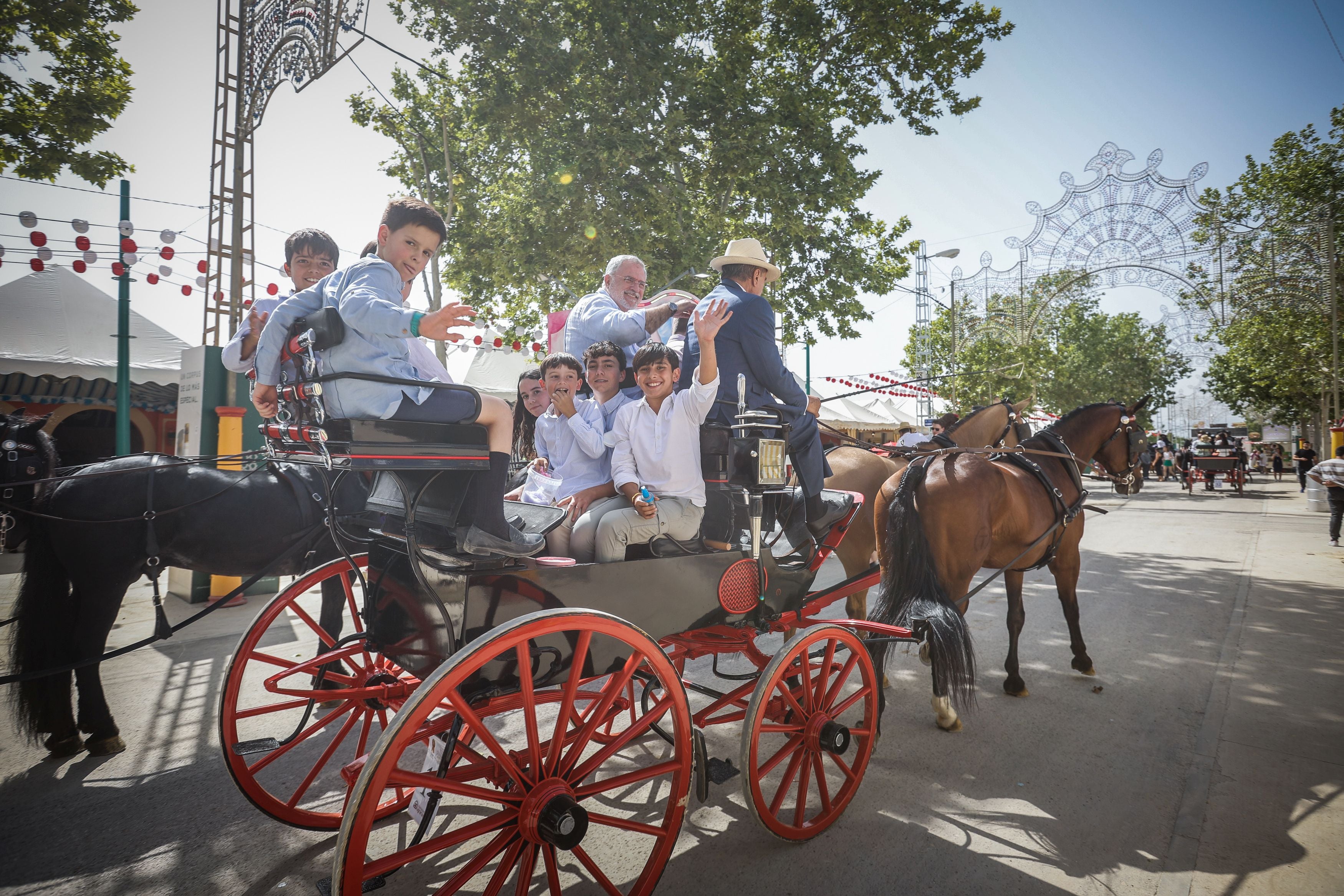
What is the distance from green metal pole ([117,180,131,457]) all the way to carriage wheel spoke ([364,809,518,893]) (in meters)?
7.94

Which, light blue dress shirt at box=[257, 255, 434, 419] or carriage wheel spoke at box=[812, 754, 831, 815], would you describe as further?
carriage wheel spoke at box=[812, 754, 831, 815]

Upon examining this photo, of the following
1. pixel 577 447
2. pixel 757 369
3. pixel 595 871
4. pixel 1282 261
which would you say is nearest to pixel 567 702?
pixel 595 871

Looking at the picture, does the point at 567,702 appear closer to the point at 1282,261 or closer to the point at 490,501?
the point at 490,501

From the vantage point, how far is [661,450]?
2787 millimetres

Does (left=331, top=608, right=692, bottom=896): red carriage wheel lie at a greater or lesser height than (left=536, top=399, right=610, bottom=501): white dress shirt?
lesser

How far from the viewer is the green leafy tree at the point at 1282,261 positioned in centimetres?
1827

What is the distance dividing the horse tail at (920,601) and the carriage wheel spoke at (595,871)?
196 centimetres

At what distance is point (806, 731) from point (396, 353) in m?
2.04

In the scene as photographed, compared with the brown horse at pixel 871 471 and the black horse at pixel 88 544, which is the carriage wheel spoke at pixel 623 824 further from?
the brown horse at pixel 871 471

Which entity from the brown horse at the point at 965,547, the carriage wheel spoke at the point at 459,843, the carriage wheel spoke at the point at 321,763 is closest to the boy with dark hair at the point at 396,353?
the carriage wheel spoke at the point at 459,843

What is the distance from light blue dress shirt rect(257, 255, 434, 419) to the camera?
6.62ft

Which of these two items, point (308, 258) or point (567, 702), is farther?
point (308, 258)

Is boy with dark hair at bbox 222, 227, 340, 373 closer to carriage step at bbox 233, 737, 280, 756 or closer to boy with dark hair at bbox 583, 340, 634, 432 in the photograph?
boy with dark hair at bbox 583, 340, 634, 432

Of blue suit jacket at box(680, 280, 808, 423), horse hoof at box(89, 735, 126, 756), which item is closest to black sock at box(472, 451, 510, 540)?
blue suit jacket at box(680, 280, 808, 423)
